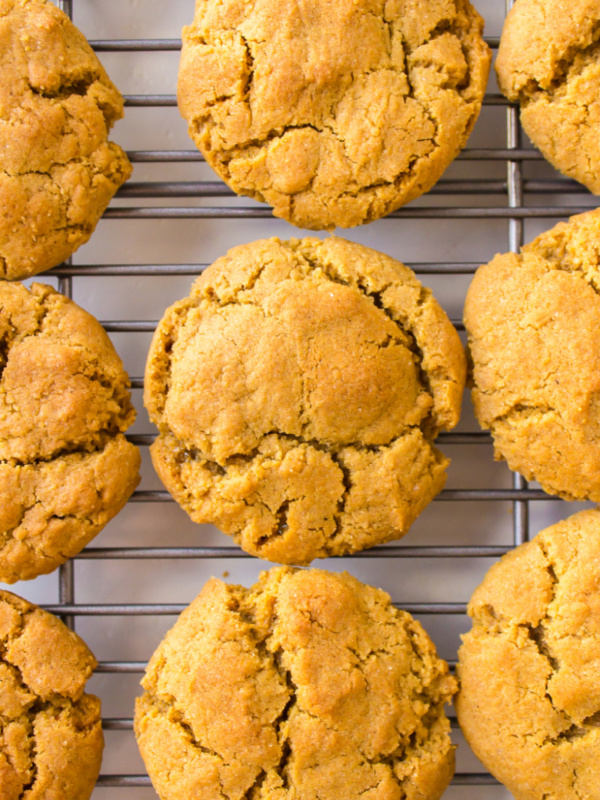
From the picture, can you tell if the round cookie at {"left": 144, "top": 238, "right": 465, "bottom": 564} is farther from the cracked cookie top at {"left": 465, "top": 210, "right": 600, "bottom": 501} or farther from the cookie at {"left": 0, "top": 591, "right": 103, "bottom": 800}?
the cookie at {"left": 0, "top": 591, "right": 103, "bottom": 800}

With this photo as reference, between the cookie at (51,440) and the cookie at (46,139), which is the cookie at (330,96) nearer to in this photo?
the cookie at (46,139)

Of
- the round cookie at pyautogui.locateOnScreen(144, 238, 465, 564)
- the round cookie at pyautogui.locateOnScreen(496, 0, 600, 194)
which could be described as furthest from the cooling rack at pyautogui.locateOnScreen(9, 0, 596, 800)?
the round cookie at pyautogui.locateOnScreen(144, 238, 465, 564)

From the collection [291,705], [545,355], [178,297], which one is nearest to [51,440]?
[178,297]

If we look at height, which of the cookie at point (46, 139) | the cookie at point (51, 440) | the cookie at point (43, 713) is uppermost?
the cookie at point (46, 139)

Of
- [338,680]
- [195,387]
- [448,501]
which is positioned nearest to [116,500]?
[195,387]

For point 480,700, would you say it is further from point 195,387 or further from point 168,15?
point 168,15

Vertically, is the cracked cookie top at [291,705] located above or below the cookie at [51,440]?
below

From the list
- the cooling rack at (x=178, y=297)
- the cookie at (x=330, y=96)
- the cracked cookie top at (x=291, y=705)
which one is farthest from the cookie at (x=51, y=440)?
the cookie at (x=330, y=96)
